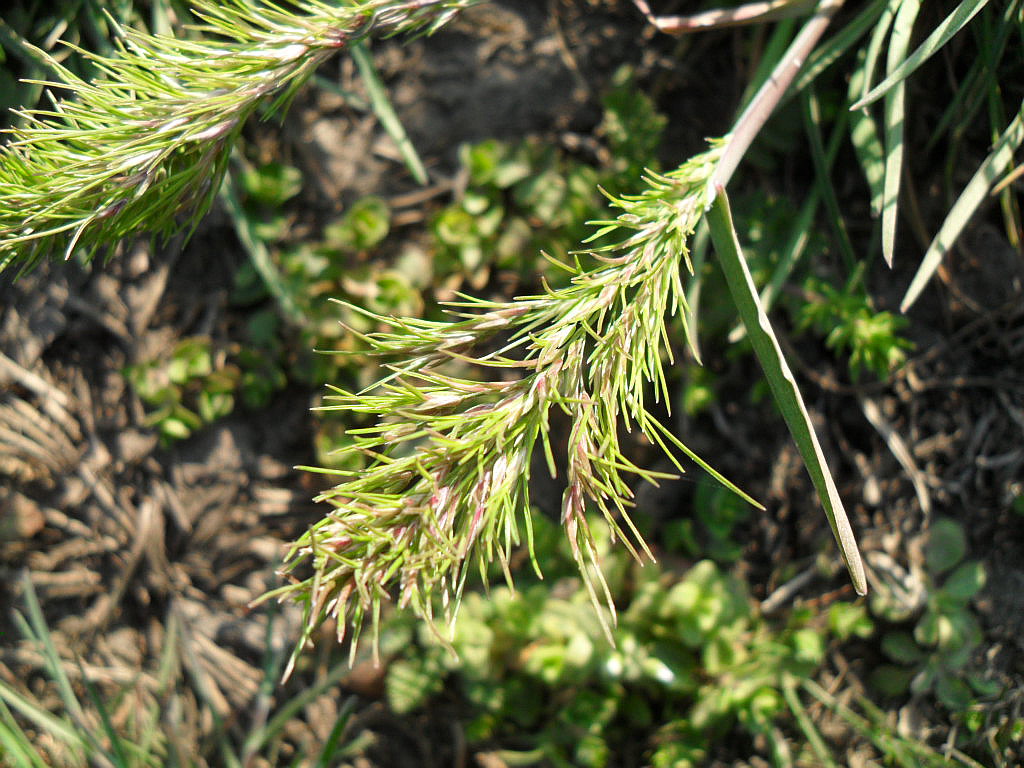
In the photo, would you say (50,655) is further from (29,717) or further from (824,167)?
(824,167)

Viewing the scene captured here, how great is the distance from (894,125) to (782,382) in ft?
2.00

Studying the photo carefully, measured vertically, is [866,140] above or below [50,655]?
above

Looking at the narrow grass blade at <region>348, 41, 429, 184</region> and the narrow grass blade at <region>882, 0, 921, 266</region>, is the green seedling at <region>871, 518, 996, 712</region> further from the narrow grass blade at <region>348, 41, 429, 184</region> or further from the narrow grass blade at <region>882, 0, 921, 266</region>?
the narrow grass blade at <region>348, 41, 429, 184</region>

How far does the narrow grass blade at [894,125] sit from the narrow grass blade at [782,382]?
0.32 m

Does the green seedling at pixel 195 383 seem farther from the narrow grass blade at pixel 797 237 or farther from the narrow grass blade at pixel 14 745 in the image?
the narrow grass blade at pixel 797 237

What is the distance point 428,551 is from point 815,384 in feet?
3.62

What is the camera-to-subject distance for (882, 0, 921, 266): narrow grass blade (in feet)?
3.61

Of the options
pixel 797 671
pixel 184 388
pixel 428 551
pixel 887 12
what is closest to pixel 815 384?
pixel 797 671

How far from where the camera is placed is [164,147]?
91cm

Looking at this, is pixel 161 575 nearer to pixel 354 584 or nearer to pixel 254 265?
pixel 254 265

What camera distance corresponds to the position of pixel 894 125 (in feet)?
3.90

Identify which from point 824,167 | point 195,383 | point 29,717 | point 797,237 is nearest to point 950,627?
point 797,237

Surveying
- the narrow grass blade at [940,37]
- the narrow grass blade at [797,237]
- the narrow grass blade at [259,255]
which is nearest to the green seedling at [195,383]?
the narrow grass blade at [259,255]

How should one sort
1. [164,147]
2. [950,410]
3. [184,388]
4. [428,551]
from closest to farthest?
[428,551] → [164,147] → [950,410] → [184,388]
